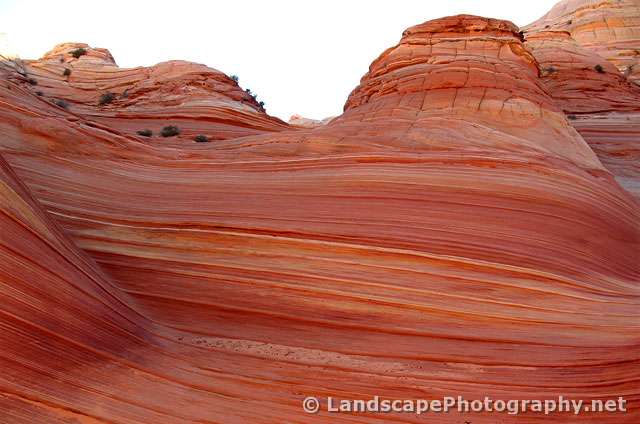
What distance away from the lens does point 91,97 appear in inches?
724

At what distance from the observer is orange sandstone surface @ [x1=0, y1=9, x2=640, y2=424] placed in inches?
174

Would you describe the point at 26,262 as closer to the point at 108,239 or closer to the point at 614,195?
the point at 108,239

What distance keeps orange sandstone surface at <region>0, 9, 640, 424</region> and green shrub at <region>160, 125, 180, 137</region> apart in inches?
149

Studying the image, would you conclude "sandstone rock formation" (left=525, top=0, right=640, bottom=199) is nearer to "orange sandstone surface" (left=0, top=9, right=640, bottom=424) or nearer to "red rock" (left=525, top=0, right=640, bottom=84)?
"red rock" (left=525, top=0, right=640, bottom=84)

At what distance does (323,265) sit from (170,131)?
802cm

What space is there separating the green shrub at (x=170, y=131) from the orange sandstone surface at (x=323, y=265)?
149 inches

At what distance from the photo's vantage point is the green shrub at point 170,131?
13.3 metres

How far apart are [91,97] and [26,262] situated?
15.0 metres

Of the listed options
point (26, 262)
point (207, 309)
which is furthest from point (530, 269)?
point (26, 262)

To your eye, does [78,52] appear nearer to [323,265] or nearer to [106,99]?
[106,99]

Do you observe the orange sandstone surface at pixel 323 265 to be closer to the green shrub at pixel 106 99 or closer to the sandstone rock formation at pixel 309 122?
the green shrub at pixel 106 99

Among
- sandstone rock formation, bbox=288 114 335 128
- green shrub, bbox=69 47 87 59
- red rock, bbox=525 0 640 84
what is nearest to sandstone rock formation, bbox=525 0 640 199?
red rock, bbox=525 0 640 84

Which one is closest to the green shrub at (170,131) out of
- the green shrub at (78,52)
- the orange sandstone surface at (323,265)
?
the orange sandstone surface at (323,265)

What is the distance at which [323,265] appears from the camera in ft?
20.8
